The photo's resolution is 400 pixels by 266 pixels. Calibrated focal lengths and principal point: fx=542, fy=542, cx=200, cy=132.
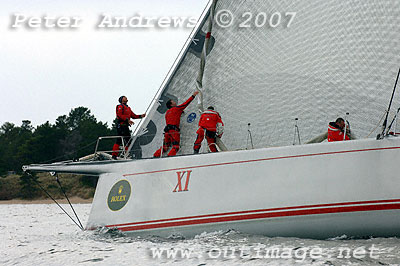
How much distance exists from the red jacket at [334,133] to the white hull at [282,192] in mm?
502

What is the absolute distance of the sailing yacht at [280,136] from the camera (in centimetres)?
567

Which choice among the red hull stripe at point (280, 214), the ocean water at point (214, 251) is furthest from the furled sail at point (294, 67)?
the ocean water at point (214, 251)

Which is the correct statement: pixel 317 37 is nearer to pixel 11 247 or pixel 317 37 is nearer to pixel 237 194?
pixel 237 194

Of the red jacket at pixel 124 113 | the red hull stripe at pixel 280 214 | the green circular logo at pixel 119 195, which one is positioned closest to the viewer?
the red hull stripe at pixel 280 214

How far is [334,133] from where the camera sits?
629 centimetres

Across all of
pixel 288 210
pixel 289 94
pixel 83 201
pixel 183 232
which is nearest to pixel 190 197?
pixel 183 232

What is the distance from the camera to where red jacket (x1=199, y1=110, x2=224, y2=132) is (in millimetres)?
7246

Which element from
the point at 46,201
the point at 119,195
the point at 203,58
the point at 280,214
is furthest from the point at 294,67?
the point at 46,201

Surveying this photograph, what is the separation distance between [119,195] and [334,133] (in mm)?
3079

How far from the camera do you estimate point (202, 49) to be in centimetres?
798

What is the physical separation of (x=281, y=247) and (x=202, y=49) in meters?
3.51

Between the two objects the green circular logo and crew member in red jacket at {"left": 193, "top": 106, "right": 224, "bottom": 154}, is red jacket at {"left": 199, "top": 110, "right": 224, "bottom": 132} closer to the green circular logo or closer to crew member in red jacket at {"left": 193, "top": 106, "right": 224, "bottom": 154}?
crew member in red jacket at {"left": 193, "top": 106, "right": 224, "bottom": 154}

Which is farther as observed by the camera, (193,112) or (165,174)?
(193,112)

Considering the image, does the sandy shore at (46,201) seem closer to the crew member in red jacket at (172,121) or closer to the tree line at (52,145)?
the tree line at (52,145)
